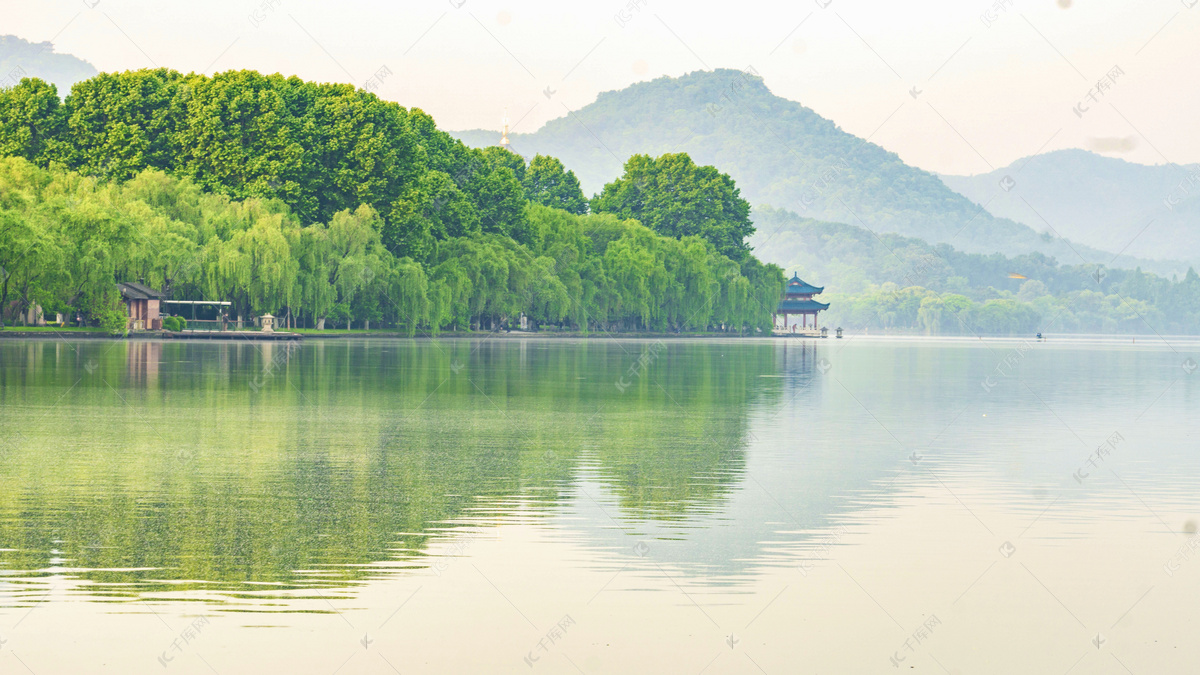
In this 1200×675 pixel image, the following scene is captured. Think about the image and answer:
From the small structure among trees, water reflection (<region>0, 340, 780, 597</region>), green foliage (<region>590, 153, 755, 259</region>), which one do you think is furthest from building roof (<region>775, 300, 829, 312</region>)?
water reflection (<region>0, 340, 780, 597</region>)

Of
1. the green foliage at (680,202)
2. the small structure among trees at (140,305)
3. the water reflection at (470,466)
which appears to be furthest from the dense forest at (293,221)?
the water reflection at (470,466)

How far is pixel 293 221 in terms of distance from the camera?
235ft

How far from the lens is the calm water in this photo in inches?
305

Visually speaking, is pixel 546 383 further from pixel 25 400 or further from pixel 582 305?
pixel 582 305

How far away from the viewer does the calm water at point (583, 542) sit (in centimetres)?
773

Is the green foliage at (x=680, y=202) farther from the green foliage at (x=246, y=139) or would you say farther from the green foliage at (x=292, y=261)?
the green foliage at (x=246, y=139)

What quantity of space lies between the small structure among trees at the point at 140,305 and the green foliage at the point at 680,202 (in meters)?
73.9

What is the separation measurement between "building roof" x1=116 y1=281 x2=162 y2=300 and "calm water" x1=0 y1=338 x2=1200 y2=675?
4076cm

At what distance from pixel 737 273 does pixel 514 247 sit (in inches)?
1405

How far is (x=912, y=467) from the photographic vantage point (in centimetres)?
1658

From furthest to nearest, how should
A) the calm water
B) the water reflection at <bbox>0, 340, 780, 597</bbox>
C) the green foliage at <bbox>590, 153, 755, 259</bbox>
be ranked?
the green foliage at <bbox>590, 153, 755, 259</bbox> < the water reflection at <bbox>0, 340, 780, 597</bbox> < the calm water

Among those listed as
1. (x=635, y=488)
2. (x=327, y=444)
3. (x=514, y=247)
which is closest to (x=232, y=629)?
(x=635, y=488)

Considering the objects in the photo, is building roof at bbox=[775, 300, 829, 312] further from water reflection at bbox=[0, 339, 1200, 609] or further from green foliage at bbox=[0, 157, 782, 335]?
water reflection at bbox=[0, 339, 1200, 609]

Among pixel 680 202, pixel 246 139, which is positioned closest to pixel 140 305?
pixel 246 139
